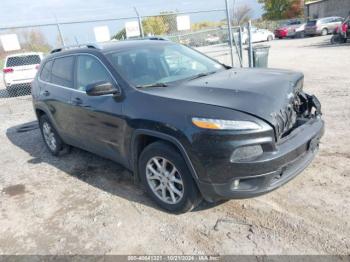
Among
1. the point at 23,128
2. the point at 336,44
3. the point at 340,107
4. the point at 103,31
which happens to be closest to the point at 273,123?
the point at 340,107

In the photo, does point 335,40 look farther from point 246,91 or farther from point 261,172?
point 261,172

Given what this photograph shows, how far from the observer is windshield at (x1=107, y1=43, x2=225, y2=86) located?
3.67 m

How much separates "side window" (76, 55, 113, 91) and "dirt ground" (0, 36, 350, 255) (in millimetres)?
1349

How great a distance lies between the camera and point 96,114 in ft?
12.7

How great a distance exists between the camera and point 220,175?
279cm

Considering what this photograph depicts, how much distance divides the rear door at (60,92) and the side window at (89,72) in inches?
8.8

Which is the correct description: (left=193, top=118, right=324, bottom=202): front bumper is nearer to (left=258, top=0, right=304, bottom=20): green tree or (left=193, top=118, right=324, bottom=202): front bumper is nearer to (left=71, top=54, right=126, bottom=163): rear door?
(left=71, top=54, right=126, bottom=163): rear door

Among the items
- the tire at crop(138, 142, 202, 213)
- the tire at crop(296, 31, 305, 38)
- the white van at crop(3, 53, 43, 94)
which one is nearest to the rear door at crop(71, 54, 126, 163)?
the tire at crop(138, 142, 202, 213)

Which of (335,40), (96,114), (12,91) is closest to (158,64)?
(96,114)

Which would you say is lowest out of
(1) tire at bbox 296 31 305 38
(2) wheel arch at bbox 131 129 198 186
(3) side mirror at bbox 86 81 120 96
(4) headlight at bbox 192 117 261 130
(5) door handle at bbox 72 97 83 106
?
(1) tire at bbox 296 31 305 38

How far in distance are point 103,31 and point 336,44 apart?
46.9ft

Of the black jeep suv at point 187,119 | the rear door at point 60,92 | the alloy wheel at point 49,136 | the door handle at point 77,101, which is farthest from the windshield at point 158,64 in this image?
the alloy wheel at point 49,136

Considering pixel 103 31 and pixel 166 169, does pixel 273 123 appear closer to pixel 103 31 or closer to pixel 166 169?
pixel 166 169

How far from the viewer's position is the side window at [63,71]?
449cm
